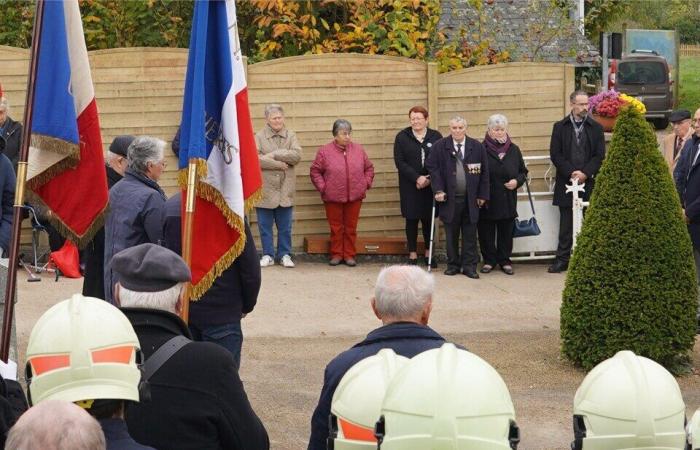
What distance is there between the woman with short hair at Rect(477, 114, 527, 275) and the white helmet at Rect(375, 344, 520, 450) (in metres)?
11.1

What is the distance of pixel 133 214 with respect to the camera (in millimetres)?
8273

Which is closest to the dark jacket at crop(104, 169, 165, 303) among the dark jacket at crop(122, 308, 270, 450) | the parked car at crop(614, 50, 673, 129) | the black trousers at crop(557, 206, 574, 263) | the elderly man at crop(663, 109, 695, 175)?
the dark jacket at crop(122, 308, 270, 450)

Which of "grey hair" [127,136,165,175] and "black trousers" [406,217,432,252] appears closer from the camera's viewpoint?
"grey hair" [127,136,165,175]

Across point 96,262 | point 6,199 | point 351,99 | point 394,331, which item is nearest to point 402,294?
point 394,331

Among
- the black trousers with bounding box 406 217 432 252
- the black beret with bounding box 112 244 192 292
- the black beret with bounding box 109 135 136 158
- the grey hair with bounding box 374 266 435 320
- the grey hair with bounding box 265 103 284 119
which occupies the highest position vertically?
the black beret with bounding box 109 135 136 158

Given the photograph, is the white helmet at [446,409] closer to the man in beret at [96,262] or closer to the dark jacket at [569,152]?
the man in beret at [96,262]

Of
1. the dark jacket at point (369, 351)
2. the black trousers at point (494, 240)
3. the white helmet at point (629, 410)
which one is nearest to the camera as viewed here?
the white helmet at point (629, 410)

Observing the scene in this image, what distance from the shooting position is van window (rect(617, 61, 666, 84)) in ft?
120

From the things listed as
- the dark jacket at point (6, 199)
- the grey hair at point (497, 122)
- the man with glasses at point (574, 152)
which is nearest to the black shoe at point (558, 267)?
the man with glasses at point (574, 152)

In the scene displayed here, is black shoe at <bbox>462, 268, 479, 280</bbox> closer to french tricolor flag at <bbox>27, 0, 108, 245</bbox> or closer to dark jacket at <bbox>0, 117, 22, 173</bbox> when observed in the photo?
dark jacket at <bbox>0, 117, 22, 173</bbox>

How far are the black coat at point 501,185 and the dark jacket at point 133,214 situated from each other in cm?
704

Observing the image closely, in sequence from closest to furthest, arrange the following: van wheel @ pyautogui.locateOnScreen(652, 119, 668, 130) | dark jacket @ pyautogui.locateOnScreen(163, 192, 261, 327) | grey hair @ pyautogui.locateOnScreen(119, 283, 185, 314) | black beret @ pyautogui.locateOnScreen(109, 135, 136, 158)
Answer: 1. grey hair @ pyautogui.locateOnScreen(119, 283, 185, 314)
2. dark jacket @ pyautogui.locateOnScreen(163, 192, 261, 327)
3. black beret @ pyautogui.locateOnScreen(109, 135, 136, 158)
4. van wheel @ pyautogui.locateOnScreen(652, 119, 668, 130)

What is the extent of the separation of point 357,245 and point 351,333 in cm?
329

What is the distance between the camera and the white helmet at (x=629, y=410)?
3959 mm
